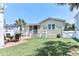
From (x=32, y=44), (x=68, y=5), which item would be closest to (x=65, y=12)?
(x=68, y=5)

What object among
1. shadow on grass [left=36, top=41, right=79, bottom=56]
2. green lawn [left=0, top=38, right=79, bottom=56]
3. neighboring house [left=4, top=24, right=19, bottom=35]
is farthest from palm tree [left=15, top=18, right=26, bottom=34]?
shadow on grass [left=36, top=41, right=79, bottom=56]

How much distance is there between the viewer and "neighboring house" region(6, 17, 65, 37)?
3463mm

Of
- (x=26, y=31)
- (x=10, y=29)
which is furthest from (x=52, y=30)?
(x=10, y=29)

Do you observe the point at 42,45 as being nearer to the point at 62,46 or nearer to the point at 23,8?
the point at 62,46

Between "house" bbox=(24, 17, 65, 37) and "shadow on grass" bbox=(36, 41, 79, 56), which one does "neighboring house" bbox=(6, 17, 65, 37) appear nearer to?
"house" bbox=(24, 17, 65, 37)

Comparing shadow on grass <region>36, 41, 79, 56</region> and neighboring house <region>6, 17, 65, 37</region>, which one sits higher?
neighboring house <region>6, 17, 65, 37</region>

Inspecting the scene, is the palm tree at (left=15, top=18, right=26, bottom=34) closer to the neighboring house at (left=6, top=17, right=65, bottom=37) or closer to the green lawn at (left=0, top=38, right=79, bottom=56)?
the neighboring house at (left=6, top=17, right=65, bottom=37)

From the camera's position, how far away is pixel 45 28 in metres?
3.52

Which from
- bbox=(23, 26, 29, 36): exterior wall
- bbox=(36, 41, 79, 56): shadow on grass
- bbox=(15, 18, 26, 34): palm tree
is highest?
bbox=(15, 18, 26, 34): palm tree

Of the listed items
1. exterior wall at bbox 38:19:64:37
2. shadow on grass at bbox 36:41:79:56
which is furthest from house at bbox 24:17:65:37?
shadow on grass at bbox 36:41:79:56

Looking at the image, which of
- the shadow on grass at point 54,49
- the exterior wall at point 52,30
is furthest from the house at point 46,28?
the shadow on grass at point 54,49

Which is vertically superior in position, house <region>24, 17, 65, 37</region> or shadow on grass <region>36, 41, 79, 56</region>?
house <region>24, 17, 65, 37</region>

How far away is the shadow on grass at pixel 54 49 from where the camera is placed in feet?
11.3

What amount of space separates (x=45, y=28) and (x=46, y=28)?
0.05ft
